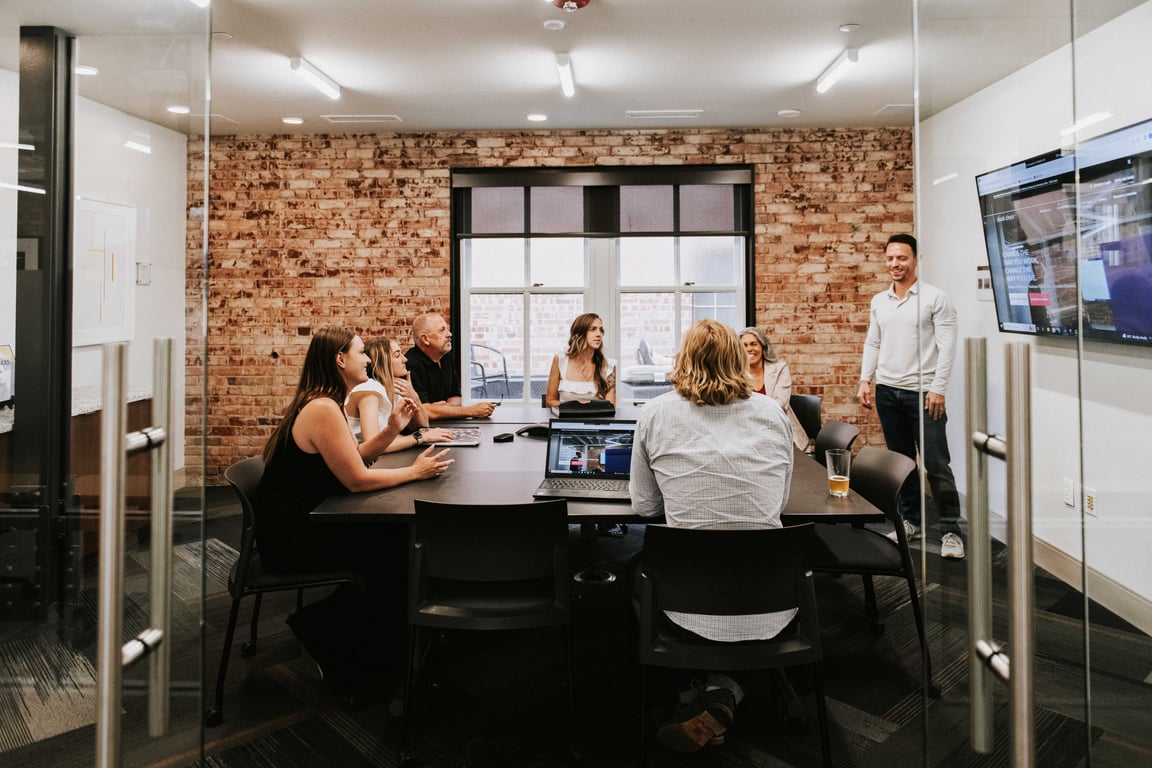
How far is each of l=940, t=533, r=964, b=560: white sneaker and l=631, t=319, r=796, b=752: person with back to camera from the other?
0.87 metres

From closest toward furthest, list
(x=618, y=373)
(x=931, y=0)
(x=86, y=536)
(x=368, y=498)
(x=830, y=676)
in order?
(x=931, y=0) < (x=86, y=536) < (x=368, y=498) < (x=830, y=676) < (x=618, y=373)

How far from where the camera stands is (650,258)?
596 centimetres

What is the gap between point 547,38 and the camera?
3926 mm

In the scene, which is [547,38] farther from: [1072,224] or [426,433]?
[1072,224]

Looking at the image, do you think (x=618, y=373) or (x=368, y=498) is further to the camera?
(x=618, y=373)

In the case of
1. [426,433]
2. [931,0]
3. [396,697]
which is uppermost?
[931,0]

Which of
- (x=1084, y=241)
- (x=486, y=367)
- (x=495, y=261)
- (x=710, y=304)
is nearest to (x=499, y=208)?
(x=495, y=261)

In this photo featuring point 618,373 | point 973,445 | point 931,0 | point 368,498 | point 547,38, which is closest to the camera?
point 973,445

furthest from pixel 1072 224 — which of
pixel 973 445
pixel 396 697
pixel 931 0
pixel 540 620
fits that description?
pixel 396 697

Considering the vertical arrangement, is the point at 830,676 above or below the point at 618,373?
below

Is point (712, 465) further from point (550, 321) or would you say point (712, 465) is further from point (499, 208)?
point (499, 208)

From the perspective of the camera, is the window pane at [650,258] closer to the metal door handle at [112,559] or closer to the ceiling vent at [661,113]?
the ceiling vent at [661,113]

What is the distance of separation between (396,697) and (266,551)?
27.9 inches

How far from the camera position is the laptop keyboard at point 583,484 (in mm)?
2426
